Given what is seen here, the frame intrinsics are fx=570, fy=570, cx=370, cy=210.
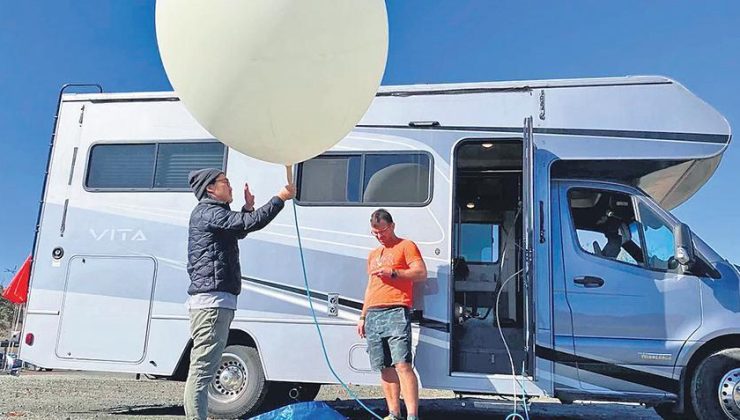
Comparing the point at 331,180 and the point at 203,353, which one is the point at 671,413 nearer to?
the point at 331,180

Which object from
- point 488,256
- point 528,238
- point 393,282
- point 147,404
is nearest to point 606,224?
point 528,238

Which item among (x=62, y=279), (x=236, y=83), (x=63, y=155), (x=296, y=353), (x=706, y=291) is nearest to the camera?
(x=236, y=83)

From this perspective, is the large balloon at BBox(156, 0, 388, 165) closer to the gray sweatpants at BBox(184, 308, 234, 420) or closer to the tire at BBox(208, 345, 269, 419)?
the gray sweatpants at BBox(184, 308, 234, 420)

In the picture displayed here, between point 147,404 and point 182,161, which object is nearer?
point 182,161

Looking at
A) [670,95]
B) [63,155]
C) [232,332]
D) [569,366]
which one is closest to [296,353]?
[232,332]

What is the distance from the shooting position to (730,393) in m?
4.22

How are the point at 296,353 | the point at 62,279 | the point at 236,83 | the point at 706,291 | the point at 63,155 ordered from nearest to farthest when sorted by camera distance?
the point at 236,83 < the point at 706,291 < the point at 296,353 < the point at 62,279 < the point at 63,155

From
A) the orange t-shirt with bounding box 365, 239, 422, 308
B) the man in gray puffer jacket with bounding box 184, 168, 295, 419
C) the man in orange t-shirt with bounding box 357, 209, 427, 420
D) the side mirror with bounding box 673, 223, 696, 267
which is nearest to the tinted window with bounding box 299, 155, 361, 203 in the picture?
the man in orange t-shirt with bounding box 357, 209, 427, 420

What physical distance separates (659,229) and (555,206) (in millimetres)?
838

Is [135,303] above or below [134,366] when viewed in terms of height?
above

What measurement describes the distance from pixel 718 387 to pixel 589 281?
117 cm

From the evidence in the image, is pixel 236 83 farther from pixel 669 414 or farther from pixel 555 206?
pixel 669 414

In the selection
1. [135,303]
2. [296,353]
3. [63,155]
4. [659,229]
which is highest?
[63,155]

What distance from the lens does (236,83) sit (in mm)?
2590
